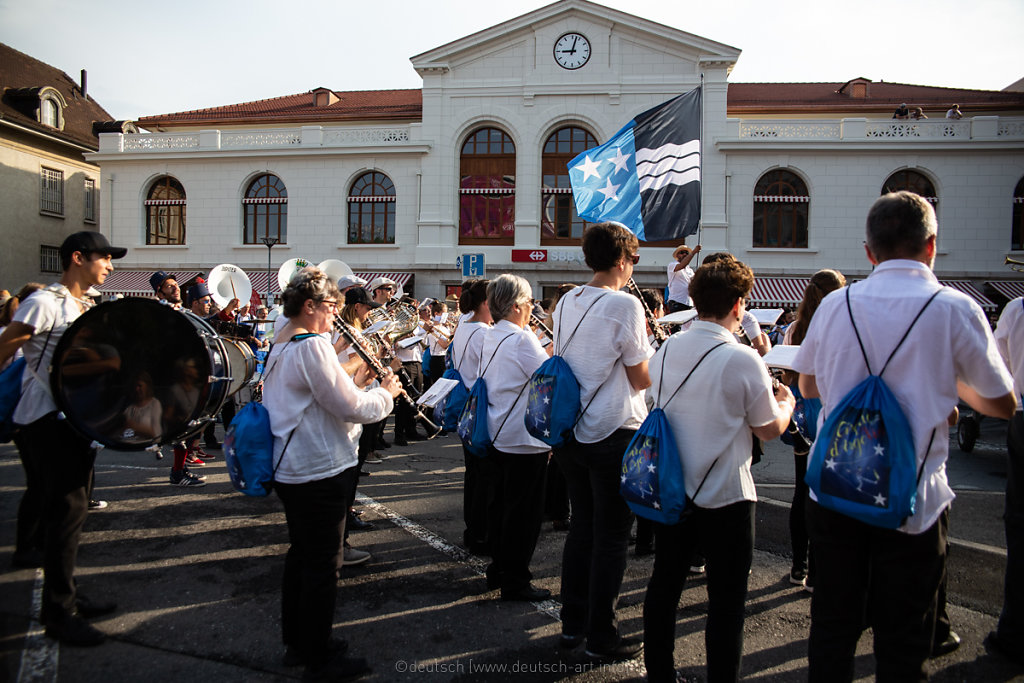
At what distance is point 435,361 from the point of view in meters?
11.7

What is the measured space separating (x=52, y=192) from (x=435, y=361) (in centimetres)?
2962

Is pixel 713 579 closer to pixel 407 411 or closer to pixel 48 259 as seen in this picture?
pixel 407 411

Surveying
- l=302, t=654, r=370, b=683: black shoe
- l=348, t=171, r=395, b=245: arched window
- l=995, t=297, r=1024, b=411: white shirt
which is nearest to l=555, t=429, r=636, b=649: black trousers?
l=302, t=654, r=370, b=683: black shoe

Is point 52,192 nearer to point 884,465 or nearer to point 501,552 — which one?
point 501,552

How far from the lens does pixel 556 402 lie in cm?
335

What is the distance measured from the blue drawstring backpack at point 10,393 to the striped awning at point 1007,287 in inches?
1084

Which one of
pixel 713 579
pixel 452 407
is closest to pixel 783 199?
pixel 452 407

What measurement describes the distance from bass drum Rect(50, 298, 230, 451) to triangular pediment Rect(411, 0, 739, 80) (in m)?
23.7

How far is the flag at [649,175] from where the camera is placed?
6.75 m

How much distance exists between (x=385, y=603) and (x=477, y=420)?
1305mm

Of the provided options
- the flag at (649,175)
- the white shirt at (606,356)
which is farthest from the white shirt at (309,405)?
the flag at (649,175)

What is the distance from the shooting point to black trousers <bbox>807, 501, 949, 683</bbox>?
7.64 ft

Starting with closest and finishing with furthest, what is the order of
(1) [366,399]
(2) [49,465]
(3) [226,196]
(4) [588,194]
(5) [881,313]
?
(5) [881,313]
(1) [366,399]
(2) [49,465]
(4) [588,194]
(3) [226,196]

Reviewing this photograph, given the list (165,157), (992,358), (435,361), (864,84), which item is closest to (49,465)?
(992,358)
